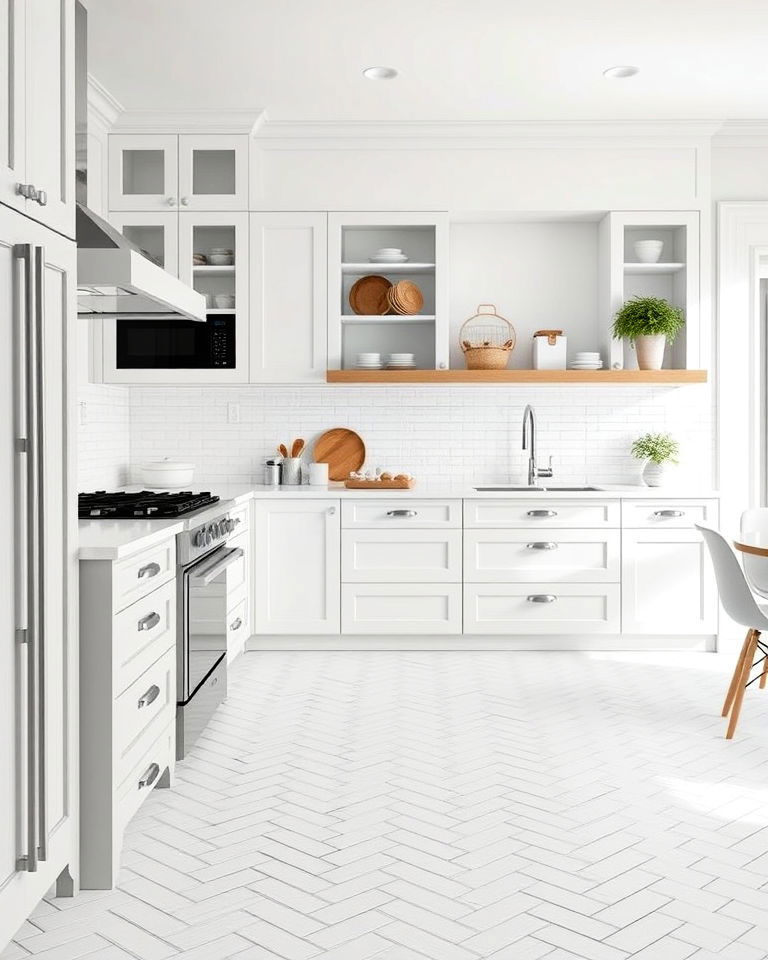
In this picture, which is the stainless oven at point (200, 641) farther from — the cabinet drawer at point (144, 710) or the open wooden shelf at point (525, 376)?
the open wooden shelf at point (525, 376)

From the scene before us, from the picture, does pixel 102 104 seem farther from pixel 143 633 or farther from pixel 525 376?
pixel 143 633

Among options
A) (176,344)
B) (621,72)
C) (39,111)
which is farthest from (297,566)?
(39,111)

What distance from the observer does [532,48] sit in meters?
4.19

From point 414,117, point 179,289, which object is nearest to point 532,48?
point 414,117

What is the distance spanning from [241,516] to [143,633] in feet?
6.55

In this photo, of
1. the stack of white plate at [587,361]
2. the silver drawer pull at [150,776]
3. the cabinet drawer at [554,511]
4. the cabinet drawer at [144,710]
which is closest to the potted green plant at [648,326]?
the stack of white plate at [587,361]

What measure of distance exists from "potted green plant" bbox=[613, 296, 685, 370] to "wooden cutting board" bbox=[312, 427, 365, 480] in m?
1.62

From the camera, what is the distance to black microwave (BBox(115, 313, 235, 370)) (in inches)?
205

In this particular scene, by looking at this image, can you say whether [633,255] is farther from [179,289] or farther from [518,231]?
[179,289]

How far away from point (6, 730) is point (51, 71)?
1514 mm

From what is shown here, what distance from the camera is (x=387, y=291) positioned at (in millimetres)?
5488

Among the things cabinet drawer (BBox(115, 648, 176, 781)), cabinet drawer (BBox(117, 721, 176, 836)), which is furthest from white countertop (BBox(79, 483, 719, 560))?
cabinet drawer (BBox(117, 721, 176, 836))

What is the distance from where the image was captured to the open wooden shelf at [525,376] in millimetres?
5191

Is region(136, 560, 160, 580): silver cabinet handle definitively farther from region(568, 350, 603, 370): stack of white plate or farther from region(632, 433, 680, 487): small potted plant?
region(632, 433, 680, 487): small potted plant
